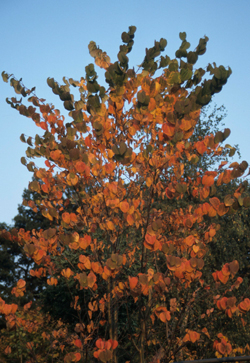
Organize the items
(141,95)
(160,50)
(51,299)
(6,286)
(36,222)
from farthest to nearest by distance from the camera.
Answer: (36,222) → (6,286) → (51,299) → (160,50) → (141,95)

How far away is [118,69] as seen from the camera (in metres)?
2.19

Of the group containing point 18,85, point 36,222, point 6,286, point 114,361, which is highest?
point 36,222

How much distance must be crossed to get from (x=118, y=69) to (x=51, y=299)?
345 inches

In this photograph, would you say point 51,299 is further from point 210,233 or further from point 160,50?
point 160,50

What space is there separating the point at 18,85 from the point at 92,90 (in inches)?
46.8

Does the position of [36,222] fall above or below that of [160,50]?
above

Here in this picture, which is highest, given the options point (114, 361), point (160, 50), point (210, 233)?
point (160, 50)

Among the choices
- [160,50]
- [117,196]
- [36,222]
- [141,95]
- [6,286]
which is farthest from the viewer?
[36,222]

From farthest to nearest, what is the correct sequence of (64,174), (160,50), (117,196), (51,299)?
(51,299) → (64,174) → (117,196) → (160,50)

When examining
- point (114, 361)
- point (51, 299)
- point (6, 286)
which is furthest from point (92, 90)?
point (6, 286)

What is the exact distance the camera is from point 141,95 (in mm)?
2146

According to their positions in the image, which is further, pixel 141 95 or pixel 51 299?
pixel 51 299

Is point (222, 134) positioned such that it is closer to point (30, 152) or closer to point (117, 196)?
point (117, 196)

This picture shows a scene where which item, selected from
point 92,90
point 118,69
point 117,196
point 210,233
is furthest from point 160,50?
point 210,233
